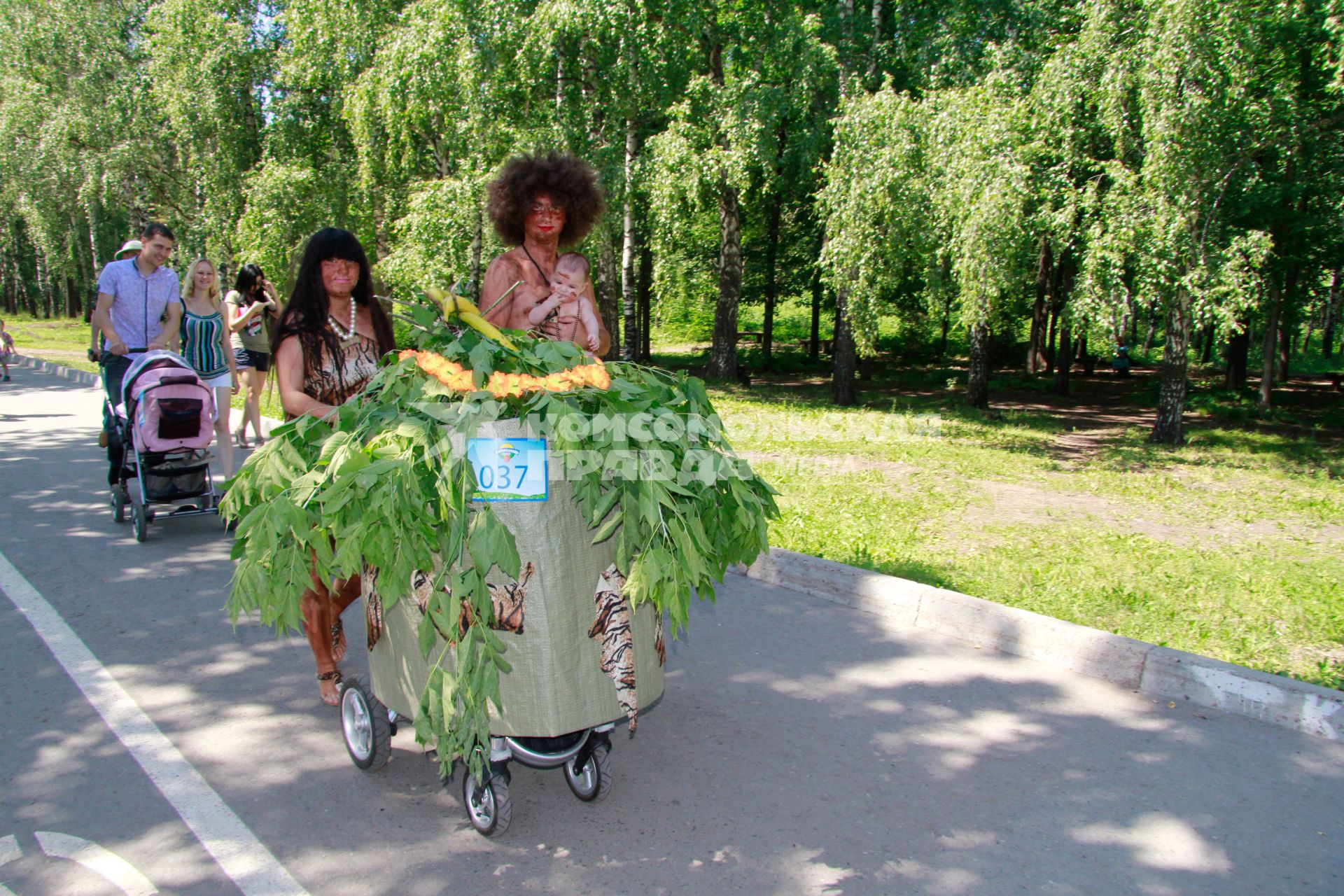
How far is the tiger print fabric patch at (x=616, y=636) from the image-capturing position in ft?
9.79

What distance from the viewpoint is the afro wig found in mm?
4293

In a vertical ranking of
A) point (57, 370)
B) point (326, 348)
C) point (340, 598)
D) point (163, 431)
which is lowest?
point (340, 598)

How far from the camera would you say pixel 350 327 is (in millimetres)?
4172

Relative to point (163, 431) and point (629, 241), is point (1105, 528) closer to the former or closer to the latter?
point (163, 431)

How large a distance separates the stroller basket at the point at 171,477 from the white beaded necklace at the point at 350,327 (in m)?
3.34

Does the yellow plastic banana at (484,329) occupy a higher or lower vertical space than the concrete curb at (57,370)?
higher

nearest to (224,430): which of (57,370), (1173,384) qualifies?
(1173,384)

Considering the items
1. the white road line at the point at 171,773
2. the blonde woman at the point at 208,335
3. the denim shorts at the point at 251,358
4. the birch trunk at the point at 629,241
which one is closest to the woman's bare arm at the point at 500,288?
the white road line at the point at 171,773

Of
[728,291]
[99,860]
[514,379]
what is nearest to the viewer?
[514,379]

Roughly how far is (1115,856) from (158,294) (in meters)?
7.25

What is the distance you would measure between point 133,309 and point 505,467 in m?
5.83

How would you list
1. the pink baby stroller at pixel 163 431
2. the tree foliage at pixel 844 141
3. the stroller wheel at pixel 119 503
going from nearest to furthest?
the pink baby stroller at pixel 163 431, the stroller wheel at pixel 119 503, the tree foliage at pixel 844 141

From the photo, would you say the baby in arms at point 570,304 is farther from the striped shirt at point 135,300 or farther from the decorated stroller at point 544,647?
the striped shirt at point 135,300

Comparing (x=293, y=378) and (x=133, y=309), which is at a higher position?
(x=133, y=309)
